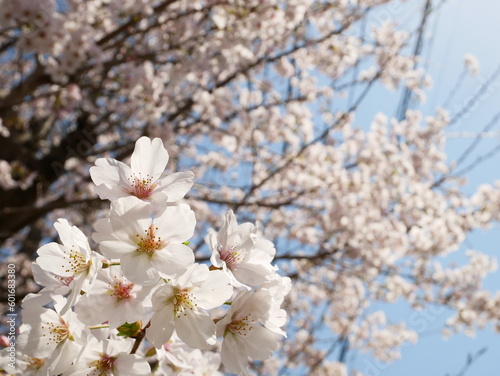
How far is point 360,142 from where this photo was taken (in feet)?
21.8

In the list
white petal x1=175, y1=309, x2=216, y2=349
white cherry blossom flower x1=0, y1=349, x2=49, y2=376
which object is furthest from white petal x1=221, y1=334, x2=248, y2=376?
white cherry blossom flower x1=0, y1=349, x2=49, y2=376

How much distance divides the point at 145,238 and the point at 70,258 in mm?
196

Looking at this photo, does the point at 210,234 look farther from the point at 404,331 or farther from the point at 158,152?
the point at 404,331

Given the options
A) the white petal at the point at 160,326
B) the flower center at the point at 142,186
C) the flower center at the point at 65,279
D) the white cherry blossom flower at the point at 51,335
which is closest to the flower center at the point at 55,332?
the white cherry blossom flower at the point at 51,335

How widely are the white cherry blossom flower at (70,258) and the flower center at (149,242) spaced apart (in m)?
0.10

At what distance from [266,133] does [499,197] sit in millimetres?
3568

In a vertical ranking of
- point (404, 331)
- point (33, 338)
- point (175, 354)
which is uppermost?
point (33, 338)

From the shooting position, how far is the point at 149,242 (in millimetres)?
873

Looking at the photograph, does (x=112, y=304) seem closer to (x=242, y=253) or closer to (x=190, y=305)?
(x=190, y=305)

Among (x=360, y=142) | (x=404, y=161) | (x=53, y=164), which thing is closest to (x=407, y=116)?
(x=360, y=142)

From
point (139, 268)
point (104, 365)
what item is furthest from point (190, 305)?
point (104, 365)

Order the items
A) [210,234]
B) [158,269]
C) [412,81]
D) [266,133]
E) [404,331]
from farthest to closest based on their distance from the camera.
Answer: [404,331]
[412,81]
[266,133]
[210,234]
[158,269]

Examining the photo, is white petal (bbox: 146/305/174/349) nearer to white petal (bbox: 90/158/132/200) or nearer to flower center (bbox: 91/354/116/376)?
flower center (bbox: 91/354/116/376)

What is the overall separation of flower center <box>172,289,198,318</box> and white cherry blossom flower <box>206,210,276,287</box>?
0.10 meters
